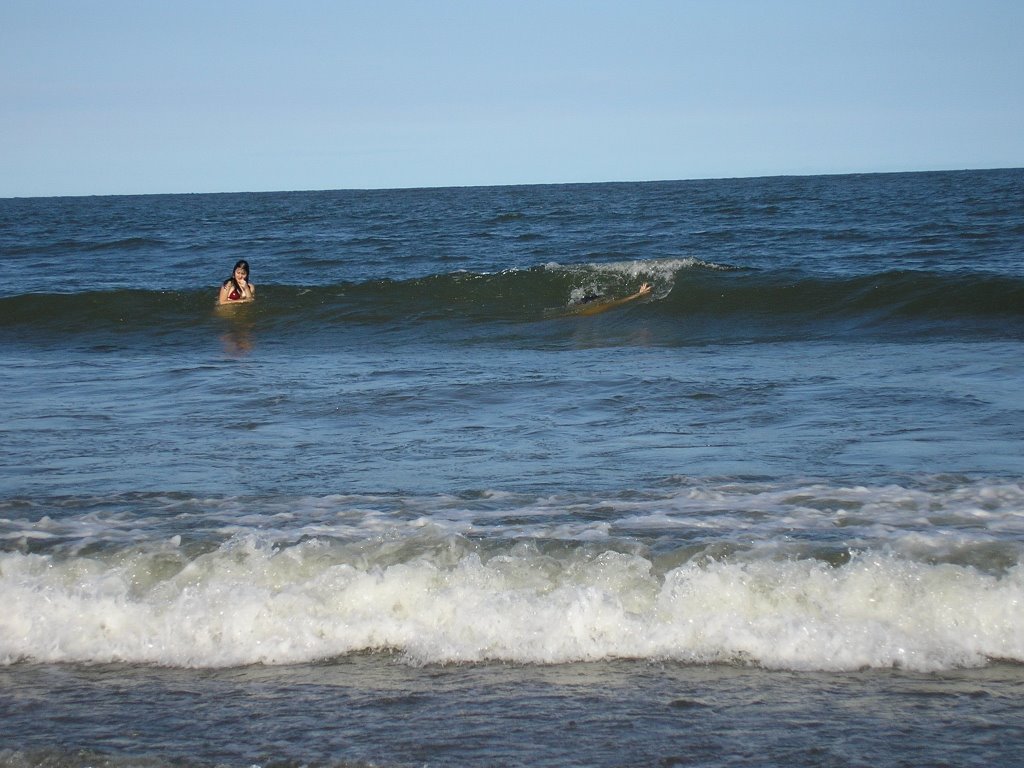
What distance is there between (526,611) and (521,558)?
0.49 m

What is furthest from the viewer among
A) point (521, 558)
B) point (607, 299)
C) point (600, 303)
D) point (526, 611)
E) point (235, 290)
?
point (235, 290)

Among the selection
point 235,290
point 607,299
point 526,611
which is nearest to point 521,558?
point 526,611

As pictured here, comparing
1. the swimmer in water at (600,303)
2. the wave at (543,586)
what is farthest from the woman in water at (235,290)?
the wave at (543,586)

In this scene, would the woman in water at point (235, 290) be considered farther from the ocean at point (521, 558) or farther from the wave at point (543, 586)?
the wave at point (543, 586)

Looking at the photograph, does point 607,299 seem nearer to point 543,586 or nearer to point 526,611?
point 543,586

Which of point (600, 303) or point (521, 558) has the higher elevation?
point (600, 303)

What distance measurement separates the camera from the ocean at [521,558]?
11.6 ft

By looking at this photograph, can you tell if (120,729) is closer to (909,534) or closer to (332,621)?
A: (332,621)

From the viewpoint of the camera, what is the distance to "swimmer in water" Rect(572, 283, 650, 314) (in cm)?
1555

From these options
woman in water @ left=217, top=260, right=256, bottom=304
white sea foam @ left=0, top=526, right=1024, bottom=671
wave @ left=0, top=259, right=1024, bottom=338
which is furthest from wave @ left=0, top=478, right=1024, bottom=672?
woman in water @ left=217, top=260, right=256, bottom=304

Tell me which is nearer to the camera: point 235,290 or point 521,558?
point 521,558

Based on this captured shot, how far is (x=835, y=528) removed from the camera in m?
5.12

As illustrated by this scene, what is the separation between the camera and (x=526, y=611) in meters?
4.29

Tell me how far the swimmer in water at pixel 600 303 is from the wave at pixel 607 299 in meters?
0.13
